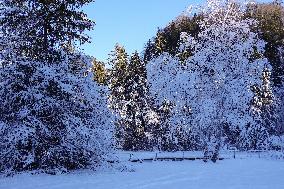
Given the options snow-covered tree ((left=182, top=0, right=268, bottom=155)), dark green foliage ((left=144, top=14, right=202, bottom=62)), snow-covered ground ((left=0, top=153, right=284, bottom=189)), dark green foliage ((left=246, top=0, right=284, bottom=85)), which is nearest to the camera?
snow-covered ground ((left=0, top=153, right=284, bottom=189))

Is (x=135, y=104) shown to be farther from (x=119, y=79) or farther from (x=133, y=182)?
(x=133, y=182)

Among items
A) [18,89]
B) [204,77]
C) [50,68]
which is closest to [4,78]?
[18,89]

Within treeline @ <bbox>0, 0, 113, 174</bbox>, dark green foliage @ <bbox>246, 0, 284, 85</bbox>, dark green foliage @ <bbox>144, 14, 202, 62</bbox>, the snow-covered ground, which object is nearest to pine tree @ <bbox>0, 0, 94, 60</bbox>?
treeline @ <bbox>0, 0, 113, 174</bbox>

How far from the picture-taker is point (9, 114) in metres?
21.7

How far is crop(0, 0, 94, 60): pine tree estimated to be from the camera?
2345 centimetres

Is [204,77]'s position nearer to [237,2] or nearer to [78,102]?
[237,2]

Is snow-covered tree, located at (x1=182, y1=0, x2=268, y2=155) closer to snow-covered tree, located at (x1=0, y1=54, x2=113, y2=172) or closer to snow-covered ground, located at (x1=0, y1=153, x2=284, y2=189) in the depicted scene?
snow-covered tree, located at (x1=0, y1=54, x2=113, y2=172)

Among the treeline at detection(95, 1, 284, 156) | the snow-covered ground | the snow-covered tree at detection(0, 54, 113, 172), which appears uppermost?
the treeline at detection(95, 1, 284, 156)

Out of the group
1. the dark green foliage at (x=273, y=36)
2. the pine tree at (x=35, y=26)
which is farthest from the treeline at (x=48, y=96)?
the dark green foliage at (x=273, y=36)

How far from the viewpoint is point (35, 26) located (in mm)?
23750

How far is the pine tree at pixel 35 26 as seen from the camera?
76.9 ft

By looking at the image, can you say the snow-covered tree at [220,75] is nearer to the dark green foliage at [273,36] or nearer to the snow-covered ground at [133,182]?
the snow-covered ground at [133,182]

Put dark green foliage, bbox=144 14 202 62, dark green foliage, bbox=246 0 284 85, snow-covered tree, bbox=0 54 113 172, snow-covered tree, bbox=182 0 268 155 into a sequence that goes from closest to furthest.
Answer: snow-covered tree, bbox=0 54 113 172 → snow-covered tree, bbox=182 0 268 155 → dark green foliage, bbox=144 14 202 62 → dark green foliage, bbox=246 0 284 85

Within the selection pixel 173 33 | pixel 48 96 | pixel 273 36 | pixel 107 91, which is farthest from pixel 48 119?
pixel 273 36
